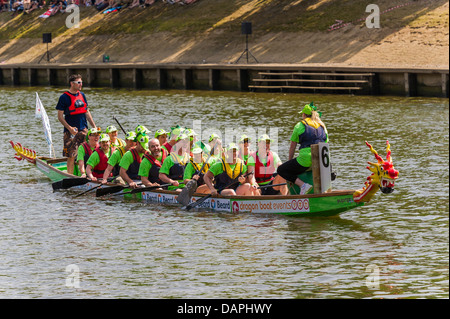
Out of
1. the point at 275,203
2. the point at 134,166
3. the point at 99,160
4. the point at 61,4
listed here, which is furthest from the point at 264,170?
the point at 61,4

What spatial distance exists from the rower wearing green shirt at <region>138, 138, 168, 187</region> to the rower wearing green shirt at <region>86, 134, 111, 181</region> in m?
1.41

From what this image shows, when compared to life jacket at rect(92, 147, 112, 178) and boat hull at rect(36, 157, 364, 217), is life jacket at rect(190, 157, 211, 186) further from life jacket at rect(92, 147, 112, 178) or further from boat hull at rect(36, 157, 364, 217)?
life jacket at rect(92, 147, 112, 178)

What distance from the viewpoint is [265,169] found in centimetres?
2009

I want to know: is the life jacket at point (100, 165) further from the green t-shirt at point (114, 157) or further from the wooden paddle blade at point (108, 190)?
the wooden paddle blade at point (108, 190)

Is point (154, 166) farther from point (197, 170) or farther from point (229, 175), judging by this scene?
point (229, 175)

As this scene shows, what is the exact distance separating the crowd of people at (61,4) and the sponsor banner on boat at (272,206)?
39.4 metres

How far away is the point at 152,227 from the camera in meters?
19.2

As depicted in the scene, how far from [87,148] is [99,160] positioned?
1.42ft

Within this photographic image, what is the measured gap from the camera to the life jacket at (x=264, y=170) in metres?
20.0

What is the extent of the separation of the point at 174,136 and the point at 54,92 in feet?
97.5

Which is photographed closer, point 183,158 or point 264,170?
point 264,170

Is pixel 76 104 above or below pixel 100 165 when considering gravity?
above
